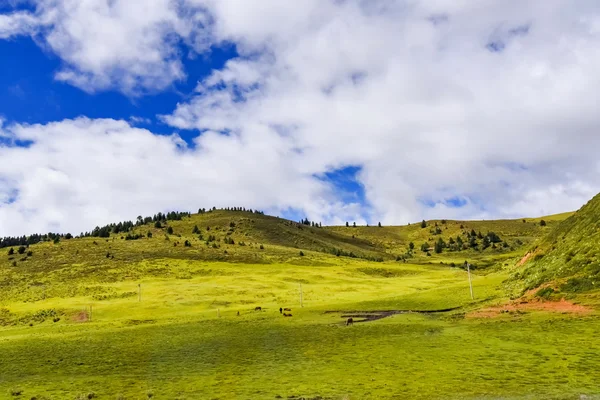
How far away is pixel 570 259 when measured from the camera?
175 feet

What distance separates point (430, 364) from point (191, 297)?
198 ft

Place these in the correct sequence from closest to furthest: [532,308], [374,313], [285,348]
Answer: [285,348], [532,308], [374,313]

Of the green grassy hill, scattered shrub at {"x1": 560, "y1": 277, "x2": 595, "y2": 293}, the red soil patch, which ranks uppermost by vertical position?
the green grassy hill

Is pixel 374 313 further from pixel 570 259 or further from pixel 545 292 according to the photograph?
pixel 570 259

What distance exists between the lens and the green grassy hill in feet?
151

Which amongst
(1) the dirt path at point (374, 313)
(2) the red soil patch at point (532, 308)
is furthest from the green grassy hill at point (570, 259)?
(1) the dirt path at point (374, 313)

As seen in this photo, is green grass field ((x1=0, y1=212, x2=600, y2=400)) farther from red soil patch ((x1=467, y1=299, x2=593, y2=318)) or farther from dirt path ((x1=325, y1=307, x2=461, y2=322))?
dirt path ((x1=325, y1=307, x2=461, y2=322))

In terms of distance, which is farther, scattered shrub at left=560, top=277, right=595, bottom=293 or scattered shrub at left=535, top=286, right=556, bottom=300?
scattered shrub at left=535, top=286, right=556, bottom=300

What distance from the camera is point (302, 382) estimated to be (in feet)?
84.1

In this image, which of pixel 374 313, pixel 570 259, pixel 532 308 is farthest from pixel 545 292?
pixel 374 313

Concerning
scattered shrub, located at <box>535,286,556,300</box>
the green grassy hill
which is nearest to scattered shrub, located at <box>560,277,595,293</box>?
the green grassy hill

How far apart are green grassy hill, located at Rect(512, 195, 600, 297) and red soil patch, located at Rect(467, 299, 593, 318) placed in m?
2.02

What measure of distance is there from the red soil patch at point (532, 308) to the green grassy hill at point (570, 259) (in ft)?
6.64

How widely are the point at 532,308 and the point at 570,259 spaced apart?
42.4 ft
